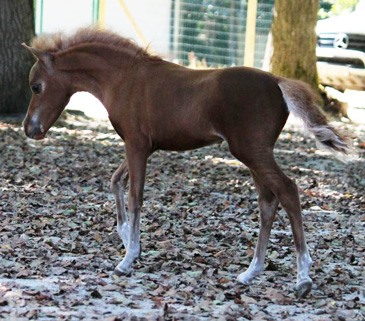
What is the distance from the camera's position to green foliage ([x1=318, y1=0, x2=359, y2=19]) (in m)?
33.7

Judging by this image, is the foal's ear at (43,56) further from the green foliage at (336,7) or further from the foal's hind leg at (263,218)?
the green foliage at (336,7)

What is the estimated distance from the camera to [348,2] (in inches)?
1320

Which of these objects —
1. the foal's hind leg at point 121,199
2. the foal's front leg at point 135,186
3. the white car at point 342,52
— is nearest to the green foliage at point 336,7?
the white car at point 342,52

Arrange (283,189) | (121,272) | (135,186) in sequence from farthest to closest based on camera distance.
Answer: (135,186) < (121,272) < (283,189)

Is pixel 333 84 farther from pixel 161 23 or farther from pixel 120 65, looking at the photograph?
pixel 120 65

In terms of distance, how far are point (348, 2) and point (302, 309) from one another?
29.1 meters

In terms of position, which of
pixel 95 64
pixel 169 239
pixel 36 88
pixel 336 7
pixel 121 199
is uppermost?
pixel 95 64

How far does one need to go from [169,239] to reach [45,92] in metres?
1.86

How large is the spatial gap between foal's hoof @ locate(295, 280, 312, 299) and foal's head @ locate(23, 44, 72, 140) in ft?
8.53

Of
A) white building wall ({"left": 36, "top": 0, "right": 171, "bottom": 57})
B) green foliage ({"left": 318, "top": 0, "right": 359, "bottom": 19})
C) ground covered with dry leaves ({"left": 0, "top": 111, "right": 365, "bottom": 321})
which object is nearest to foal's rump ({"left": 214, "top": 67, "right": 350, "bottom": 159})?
ground covered with dry leaves ({"left": 0, "top": 111, "right": 365, "bottom": 321})

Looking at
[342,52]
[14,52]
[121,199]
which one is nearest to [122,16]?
[342,52]

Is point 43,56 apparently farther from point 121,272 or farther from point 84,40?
point 121,272

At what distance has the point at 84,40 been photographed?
730 cm

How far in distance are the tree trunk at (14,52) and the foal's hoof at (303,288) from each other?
9.45 meters
